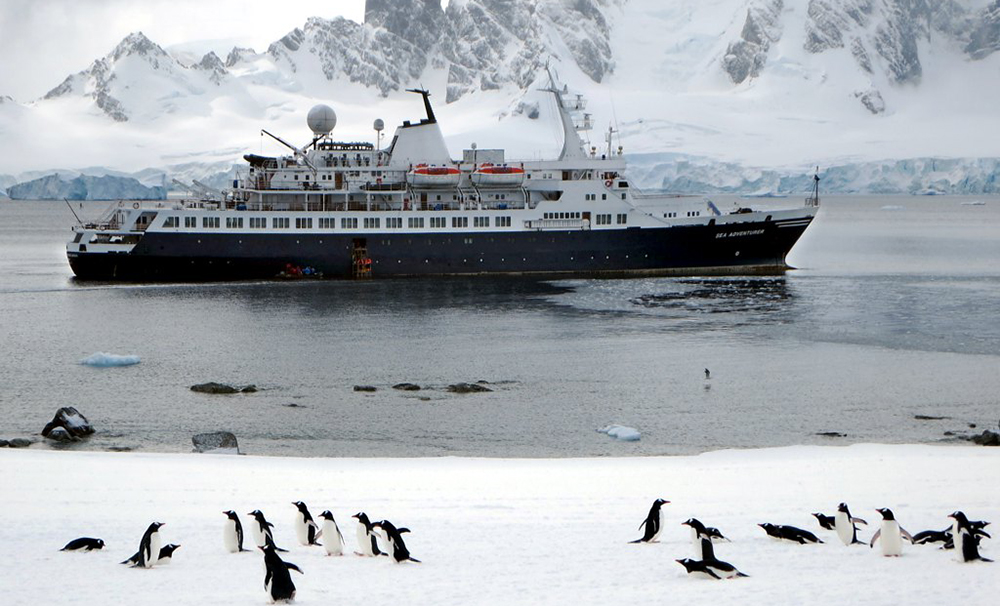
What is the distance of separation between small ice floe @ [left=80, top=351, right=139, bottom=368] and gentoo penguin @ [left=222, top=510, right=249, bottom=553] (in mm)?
20412

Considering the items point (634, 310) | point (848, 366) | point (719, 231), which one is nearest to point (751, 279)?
point (719, 231)

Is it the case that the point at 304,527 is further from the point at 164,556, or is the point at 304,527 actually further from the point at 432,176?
the point at 432,176

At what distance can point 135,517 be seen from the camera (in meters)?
15.1

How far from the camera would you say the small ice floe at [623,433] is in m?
23.1

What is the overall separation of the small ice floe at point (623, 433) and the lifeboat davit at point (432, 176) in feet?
117

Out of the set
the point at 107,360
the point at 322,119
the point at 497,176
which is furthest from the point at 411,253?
the point at 107,360

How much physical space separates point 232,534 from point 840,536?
7069mm

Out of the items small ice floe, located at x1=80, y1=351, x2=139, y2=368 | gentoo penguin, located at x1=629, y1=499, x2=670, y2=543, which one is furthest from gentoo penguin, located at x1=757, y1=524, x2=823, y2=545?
small ice floe, located at x1=80, y1=351, x2=139, y2=368

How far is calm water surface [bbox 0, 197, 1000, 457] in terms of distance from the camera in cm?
2417

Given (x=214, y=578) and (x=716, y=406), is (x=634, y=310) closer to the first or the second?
(x=716, y=406)

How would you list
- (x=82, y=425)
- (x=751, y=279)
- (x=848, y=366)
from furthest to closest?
(x=751, y=279)
(x=848, y=366)
(x=82, y=425)

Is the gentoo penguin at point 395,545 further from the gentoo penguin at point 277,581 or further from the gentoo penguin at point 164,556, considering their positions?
the gentoo penguin at point 164,556

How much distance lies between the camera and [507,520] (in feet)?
49.6

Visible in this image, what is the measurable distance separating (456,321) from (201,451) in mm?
21821
